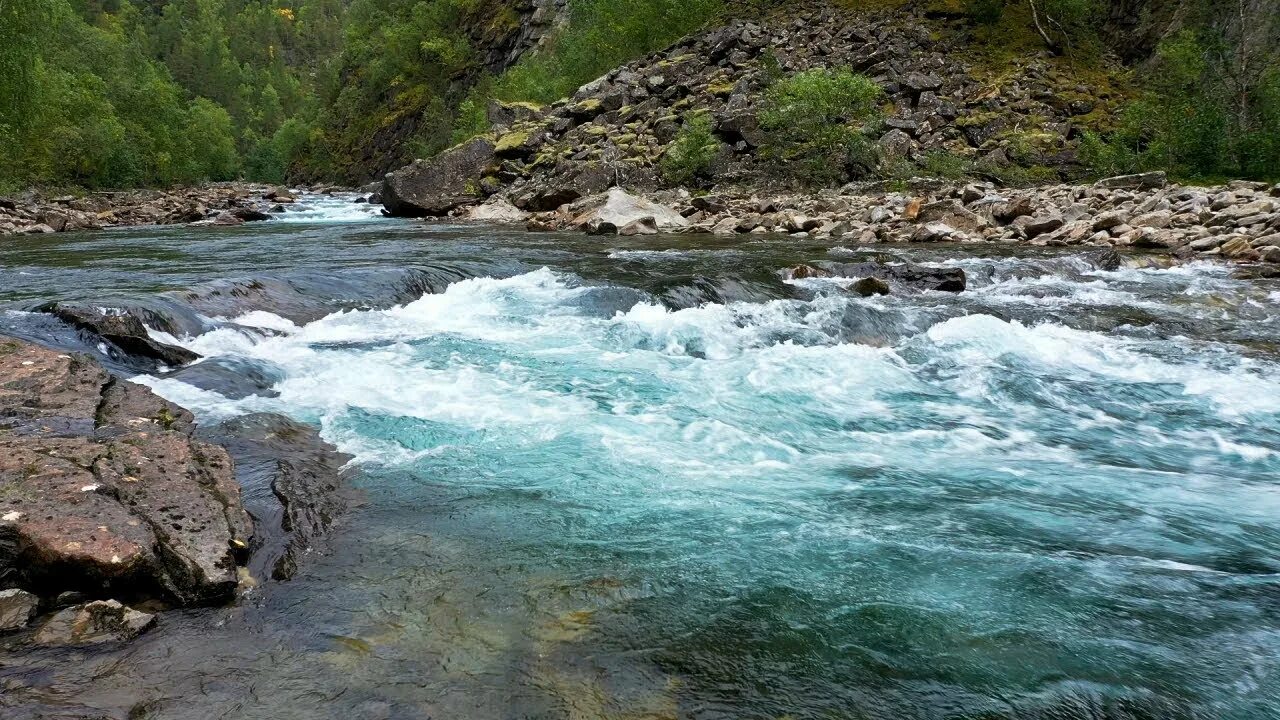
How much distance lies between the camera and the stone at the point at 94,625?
3072 mm

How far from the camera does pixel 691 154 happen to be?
2883 centimetres

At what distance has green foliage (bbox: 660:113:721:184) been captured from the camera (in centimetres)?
2870

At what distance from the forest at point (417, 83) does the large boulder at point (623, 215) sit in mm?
14598

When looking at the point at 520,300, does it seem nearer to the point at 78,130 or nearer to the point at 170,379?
the point at 170,379

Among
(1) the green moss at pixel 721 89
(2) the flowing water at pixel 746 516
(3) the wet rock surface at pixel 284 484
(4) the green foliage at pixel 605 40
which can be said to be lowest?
(2) the flowing water at pixel 746 516

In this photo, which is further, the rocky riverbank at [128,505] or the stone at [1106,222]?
the stone at [1106,222]

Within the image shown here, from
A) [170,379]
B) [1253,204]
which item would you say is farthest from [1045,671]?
[1253,204]

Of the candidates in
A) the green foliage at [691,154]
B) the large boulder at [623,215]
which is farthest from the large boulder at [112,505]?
the green foliage at [691,154]

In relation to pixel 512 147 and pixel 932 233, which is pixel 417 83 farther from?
pixel 932 233

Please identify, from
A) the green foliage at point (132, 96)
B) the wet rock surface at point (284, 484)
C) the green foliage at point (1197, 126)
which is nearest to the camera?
the wet rock surface at point (284, 484)

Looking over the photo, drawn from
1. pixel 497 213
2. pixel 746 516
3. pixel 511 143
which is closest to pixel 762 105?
pixel 511 143

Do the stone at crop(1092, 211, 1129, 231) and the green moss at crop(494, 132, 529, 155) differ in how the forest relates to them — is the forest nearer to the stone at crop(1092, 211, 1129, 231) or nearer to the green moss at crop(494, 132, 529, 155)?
the stone at crop(1092, 211, 1129, 231)

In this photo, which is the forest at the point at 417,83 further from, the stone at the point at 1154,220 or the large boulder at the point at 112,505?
the large boulder at the point at 112,505

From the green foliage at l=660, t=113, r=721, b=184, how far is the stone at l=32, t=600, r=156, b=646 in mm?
27233
